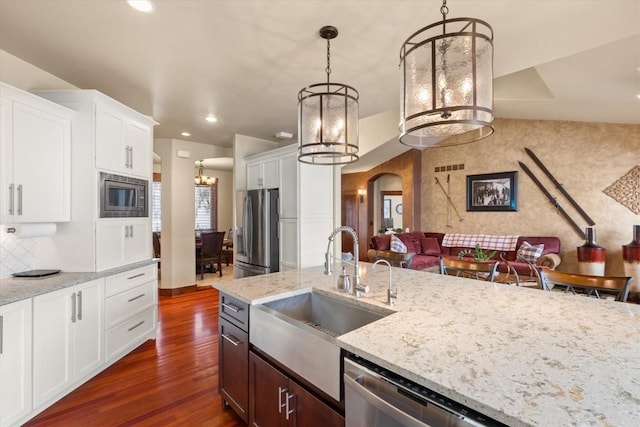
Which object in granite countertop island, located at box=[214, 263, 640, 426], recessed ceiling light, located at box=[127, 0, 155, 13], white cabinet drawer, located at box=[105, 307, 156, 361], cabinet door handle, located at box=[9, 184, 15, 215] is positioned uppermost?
recessed ceiling light, located at box=[127, 0, 155, 13]

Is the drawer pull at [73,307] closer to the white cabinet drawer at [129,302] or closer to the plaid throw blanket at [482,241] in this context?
the white cabinet drawer at [129,302]

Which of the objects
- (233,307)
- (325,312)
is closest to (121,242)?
(233,307)

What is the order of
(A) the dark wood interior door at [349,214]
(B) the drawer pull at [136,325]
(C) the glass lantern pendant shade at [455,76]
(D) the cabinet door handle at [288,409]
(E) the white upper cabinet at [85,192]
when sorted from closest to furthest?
(C) the glass lantern pendant shade at [455,76]
(D) the cabinet door handle at [288,409]
(E) the white upper cabinet at [85,192]
(B) the drawer pull at [136,325]
(A) the dark wood interior door at [349,214]

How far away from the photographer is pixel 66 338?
85.7 inches

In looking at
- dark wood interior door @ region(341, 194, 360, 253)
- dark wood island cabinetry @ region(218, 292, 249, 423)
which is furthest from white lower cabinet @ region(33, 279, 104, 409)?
dark wood interior door @ region(341, 194, 360, 253)

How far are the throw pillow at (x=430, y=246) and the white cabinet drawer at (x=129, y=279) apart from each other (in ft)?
17.4

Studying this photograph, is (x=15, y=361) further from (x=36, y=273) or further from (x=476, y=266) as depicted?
(x=476, y=266)

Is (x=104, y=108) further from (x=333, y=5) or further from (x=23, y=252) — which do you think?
(x=333, y=5)

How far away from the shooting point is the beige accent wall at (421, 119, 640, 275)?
4898 mm

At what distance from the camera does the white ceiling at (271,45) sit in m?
1.78

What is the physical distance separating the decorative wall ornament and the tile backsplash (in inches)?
308

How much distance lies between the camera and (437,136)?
1.53m

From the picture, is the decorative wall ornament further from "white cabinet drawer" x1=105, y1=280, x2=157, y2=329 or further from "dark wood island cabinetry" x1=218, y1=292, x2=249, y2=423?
"white cabinet drawer" x1=105, y1=280, x2=157, y2=329

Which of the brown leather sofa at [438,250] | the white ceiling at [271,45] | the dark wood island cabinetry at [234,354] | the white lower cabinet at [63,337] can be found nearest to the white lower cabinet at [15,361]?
the white lower cabinet at [63,337]
